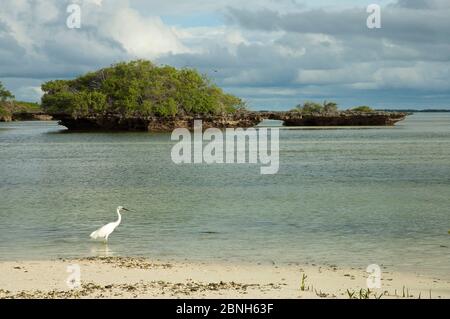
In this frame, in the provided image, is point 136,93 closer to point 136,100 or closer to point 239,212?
point 136,100

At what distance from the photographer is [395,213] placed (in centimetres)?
2427

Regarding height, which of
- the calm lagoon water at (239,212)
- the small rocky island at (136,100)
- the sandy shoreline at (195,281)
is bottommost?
the calm lagoon water at (239,212)

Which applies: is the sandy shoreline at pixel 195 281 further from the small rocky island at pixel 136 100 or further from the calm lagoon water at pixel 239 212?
the small rocky island at pixel 136 100

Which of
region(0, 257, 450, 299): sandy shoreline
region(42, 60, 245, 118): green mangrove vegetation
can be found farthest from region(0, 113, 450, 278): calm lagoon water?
region(42, 60, 245, 118): green mangrove vegetation

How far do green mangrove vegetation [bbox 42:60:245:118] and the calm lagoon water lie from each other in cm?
7098

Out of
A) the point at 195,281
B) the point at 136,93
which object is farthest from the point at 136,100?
the point at 195,281

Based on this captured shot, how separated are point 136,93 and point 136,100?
186 centimetres

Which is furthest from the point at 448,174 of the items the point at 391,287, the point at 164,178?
the point at 391,287

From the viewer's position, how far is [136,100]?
388 feet

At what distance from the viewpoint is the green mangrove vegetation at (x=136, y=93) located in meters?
118

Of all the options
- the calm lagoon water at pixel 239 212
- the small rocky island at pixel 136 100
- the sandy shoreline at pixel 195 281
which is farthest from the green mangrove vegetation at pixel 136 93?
the sandy shoreline at pixel 195 281

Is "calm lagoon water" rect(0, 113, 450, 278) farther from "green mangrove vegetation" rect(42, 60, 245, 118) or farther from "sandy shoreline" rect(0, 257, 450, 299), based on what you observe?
"green mangrove vegetation" rect(42, 60, 245, 118)

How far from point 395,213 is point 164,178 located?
55.6 ft
